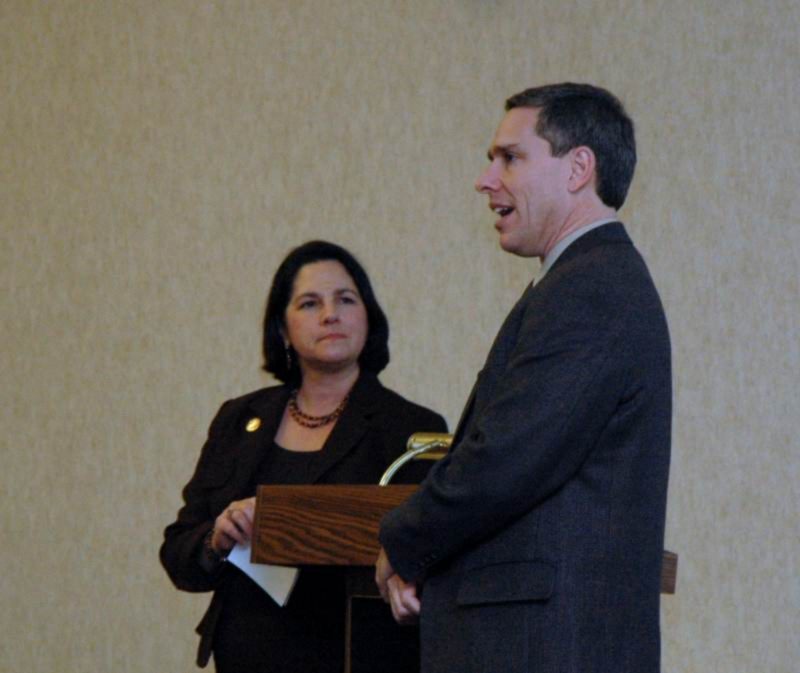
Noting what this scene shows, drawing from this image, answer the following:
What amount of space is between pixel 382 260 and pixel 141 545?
1.40 metres

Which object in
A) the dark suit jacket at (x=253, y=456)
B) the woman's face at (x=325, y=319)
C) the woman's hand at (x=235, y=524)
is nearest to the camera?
the woman's hand at (x=235, y=524)

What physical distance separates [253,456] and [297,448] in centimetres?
11

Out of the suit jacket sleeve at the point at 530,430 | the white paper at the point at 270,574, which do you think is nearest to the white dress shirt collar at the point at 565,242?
the suit jacket sleeve at the point at 530,430

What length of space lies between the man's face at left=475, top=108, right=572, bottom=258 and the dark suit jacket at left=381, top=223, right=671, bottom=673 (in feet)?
0.55

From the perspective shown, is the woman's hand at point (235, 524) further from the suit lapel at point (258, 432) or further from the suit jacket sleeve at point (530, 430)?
the suit jacket sleeve at point (530, 430)

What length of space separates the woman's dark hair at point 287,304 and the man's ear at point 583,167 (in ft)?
3.97

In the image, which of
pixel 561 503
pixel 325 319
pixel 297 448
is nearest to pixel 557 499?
pixel 561 503


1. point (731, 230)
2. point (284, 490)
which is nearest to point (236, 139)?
point (731, 230)

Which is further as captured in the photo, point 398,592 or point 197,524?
point 197,524

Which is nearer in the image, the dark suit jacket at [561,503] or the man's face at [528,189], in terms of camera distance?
the dark suit jacket at [561,503]

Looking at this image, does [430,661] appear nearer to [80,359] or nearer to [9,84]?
[80,359]

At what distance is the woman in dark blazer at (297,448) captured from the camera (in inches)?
123

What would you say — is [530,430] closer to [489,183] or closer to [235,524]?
[489,183]

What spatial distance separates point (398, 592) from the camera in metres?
2.37
